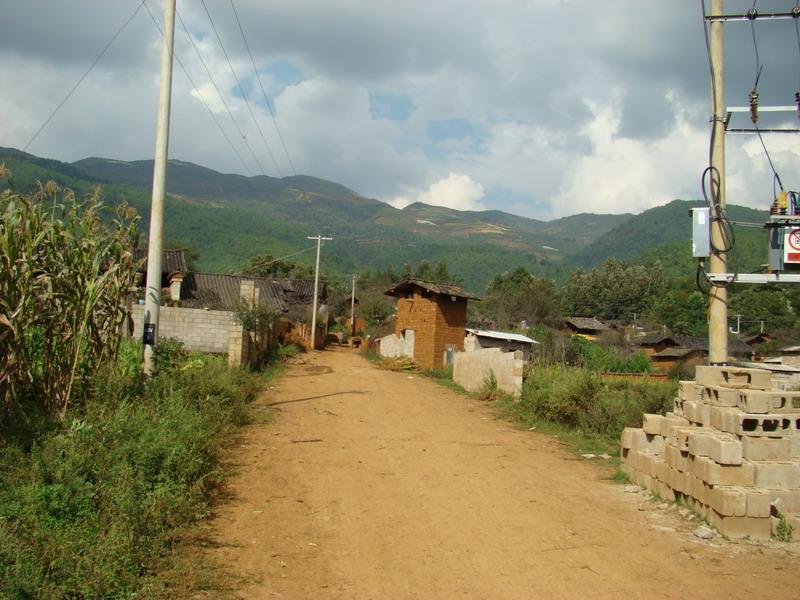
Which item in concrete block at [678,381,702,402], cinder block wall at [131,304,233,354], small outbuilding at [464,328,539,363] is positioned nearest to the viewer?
concrete block at [678,381,702,402]

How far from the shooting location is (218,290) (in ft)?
175

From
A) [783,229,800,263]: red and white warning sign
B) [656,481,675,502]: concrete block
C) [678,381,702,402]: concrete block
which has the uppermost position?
[783,229,800,263]: red and white warning sign

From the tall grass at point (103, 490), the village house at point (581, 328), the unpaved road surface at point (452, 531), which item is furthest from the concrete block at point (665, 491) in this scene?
the village house at point (581, 328)

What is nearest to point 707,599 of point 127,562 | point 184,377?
point 127,562

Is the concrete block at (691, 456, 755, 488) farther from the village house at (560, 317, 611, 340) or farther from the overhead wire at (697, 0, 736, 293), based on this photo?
the village house at (560, 317, 611, 340)

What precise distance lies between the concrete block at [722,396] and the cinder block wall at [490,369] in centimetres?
927

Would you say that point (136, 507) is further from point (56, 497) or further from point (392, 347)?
point (392, 347)

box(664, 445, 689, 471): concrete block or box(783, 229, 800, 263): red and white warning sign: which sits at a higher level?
box(783, 229, 800, 263): red and white warning sign

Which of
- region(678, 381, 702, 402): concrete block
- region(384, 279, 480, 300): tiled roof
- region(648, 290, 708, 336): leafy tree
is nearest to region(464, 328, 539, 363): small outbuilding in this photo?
region(384, 279, 480, 300): tiled roof

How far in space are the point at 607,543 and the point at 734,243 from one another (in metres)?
4.88

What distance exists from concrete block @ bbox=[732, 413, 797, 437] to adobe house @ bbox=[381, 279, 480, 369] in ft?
77.9

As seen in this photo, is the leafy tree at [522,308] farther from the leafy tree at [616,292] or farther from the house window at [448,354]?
the house window at [448,354]

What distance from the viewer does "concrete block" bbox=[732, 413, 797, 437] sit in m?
7.02

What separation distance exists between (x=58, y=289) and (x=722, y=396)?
26.6 feet
